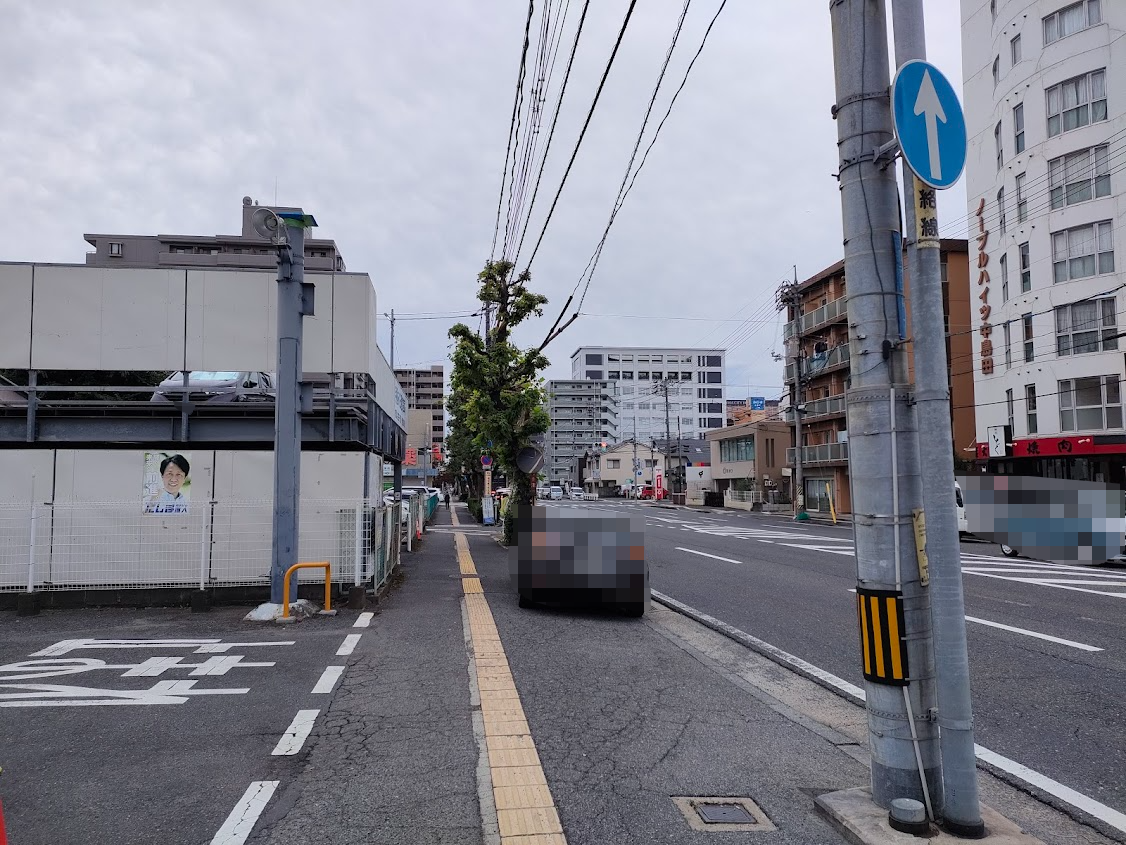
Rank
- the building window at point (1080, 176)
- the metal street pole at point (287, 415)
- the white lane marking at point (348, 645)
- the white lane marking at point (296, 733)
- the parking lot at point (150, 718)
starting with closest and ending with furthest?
the parking lot at point (150, 718), the white lane marking at point (296, 733), the white lane marking at point (348, 645), the metal street pole at point (287, 415), the building window at point (1080, 176)

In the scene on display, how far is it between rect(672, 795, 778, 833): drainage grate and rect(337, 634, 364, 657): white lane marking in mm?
4383

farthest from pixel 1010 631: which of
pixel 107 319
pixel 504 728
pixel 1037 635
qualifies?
pixel 107 319

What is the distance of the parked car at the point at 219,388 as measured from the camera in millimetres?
11125

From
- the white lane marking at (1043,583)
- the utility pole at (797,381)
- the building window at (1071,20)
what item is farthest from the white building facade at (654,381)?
the white lane marking at (1043,583)

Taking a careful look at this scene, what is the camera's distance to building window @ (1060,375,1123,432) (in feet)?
81.1

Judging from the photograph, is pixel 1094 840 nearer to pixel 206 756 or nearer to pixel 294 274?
pixel 206 756

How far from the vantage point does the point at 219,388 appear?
11266mm

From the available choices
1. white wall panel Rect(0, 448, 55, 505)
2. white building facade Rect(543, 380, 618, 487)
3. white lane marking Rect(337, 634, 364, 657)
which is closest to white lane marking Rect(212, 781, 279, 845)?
white lane marking Rect(337, 634, 364, 657)

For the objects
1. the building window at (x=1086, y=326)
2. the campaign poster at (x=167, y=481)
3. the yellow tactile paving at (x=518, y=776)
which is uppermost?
the building window at (x=1086, y=326)

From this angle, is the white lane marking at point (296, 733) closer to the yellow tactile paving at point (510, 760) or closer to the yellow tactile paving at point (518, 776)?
the yellow tactile paving at point (510, 760)

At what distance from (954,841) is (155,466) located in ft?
34.5

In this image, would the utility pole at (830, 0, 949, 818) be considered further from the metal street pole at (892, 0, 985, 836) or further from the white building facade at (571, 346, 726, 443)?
the white building facade at (571, 346, 726, 443)

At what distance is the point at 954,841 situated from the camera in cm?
341

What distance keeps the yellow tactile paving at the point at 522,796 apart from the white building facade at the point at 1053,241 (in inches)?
1085
